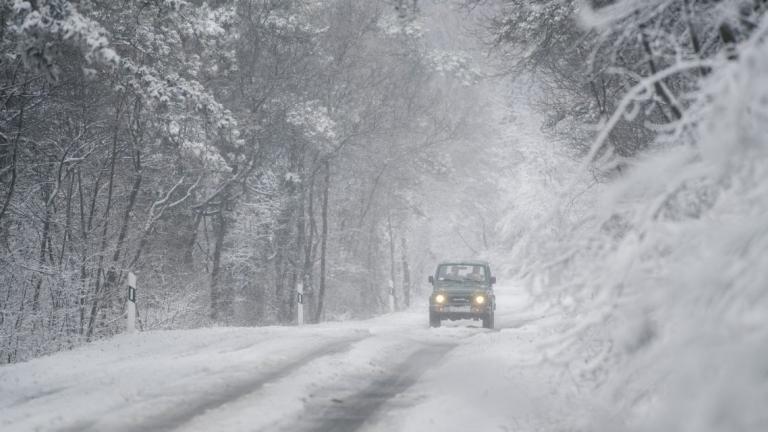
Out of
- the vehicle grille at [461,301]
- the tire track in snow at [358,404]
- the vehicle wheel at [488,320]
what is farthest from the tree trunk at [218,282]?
the tire track in snow at [358,404]

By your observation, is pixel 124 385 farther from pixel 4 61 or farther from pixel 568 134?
pixel 568 134

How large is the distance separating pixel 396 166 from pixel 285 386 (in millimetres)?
25252

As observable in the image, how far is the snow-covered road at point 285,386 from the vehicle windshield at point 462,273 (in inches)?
248

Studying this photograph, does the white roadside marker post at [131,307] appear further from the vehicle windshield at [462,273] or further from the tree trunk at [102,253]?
the vehicle windshield at [462,273]

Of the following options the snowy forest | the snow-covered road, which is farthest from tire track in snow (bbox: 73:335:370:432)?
the snowy forest

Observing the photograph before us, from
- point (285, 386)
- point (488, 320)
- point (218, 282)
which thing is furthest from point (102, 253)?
point (285, 386)

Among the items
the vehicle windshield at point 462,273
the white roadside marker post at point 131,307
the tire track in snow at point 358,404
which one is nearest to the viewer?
the tire track in snow at point 358,404

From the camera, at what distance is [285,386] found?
26.5ft

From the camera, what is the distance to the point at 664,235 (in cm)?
411

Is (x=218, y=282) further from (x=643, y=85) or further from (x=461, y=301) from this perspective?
(x=643, y=85)

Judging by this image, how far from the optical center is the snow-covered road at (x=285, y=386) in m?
6.55

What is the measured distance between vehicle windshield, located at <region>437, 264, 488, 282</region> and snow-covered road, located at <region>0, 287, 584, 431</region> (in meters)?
6.30

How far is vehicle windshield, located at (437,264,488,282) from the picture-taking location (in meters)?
18.9

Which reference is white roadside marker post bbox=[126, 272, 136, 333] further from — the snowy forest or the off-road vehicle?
the off-road vehicle
